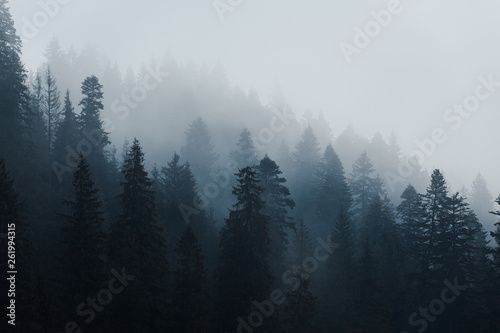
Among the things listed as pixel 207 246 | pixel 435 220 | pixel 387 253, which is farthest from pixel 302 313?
pixel 387 253

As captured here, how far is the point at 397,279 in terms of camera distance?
40531 mm

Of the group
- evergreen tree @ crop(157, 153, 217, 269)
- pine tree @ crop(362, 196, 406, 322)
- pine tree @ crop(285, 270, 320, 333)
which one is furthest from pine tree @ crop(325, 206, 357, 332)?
evergreen tree @ crop(157, 153, 217, 269)

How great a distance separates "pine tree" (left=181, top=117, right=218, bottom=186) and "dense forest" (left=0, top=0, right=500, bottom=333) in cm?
22

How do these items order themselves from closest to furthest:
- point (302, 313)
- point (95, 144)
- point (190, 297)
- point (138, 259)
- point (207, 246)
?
point (190, 297) < point (138, 259) < point (302, 313) < point (207, 246) < point (95, 144)

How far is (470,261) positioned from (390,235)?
9.60m

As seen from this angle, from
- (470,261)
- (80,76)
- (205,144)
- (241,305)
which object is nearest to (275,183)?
(241,305)

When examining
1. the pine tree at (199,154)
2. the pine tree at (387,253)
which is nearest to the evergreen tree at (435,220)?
the pine tree at (387,253)

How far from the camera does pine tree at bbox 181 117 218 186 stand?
218 feet

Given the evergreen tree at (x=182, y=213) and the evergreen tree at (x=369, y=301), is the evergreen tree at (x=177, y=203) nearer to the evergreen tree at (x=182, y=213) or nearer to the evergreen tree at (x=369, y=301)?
the evergreen tree at (x=182, y=213)

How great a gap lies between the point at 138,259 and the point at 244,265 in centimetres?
744

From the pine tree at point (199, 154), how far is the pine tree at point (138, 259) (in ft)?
130

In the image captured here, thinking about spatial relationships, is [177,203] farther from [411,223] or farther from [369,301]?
[411,223]

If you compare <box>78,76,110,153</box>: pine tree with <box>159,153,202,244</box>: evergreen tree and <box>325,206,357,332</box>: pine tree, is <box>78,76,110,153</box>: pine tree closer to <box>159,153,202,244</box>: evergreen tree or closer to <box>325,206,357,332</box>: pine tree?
<box>159,153,202,244</box>: evergreen tree

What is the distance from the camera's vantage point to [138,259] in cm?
2448
